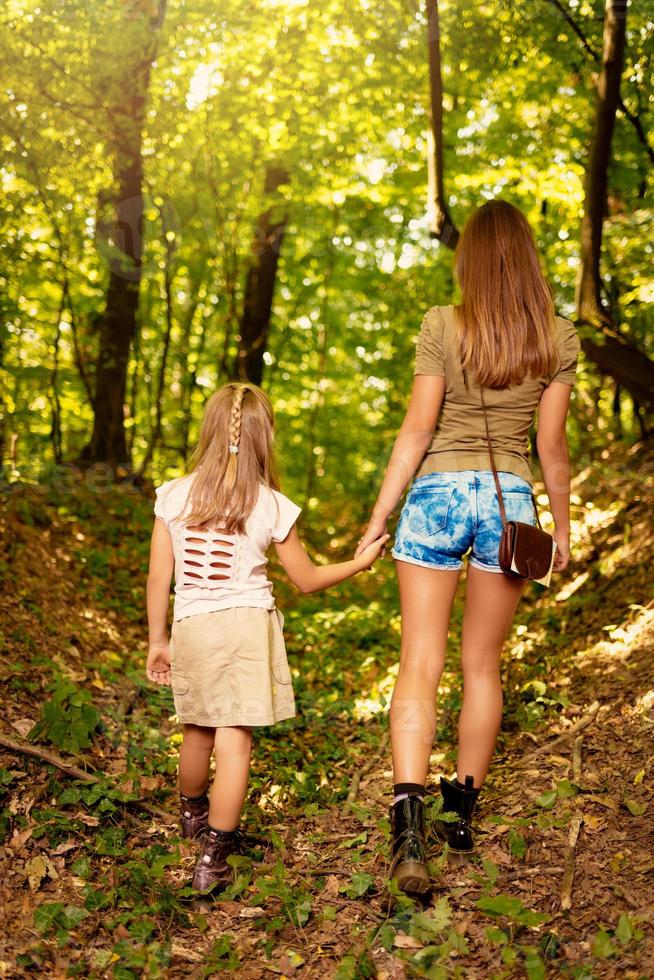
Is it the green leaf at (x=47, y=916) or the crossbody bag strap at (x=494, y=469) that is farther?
the crossbody bag strap at (x=494, y=469)

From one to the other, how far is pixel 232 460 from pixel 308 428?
10.5 meters

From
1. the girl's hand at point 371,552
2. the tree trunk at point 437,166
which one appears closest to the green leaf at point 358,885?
the girl's hand at point 371,552

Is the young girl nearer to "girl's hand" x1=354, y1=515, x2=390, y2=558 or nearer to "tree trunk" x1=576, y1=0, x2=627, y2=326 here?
"girl's hand" x1=354, y1=515, x2=390, y2=558

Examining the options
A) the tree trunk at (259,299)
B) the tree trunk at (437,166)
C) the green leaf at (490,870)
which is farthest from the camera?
the tree trunk at (259,299)

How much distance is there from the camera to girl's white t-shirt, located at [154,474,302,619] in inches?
125

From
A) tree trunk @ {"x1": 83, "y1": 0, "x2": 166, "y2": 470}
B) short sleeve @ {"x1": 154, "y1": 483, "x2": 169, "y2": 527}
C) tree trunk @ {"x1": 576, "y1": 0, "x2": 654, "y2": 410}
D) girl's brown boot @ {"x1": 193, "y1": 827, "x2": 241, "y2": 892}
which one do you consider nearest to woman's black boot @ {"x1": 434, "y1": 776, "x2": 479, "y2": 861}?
girl's brown boot @ {"x1": 193, "y1": 827, "x2": 241, "y2": 892}

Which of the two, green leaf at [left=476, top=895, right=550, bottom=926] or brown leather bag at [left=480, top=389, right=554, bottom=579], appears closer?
green leaf at [left=476, top=895, right=550, bottom=926]

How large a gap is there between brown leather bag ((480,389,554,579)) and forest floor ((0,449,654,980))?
3.46 ft

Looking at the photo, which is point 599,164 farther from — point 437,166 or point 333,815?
point 333,815

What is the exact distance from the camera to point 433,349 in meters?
3.17

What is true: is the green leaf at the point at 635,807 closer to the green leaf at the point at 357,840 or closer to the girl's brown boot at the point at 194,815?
the green leaf at the point at 357,840

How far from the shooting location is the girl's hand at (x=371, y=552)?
126 inches

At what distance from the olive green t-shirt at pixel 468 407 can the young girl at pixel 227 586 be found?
1.46 feet

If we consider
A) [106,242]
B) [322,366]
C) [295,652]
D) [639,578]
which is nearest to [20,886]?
[295,652]
